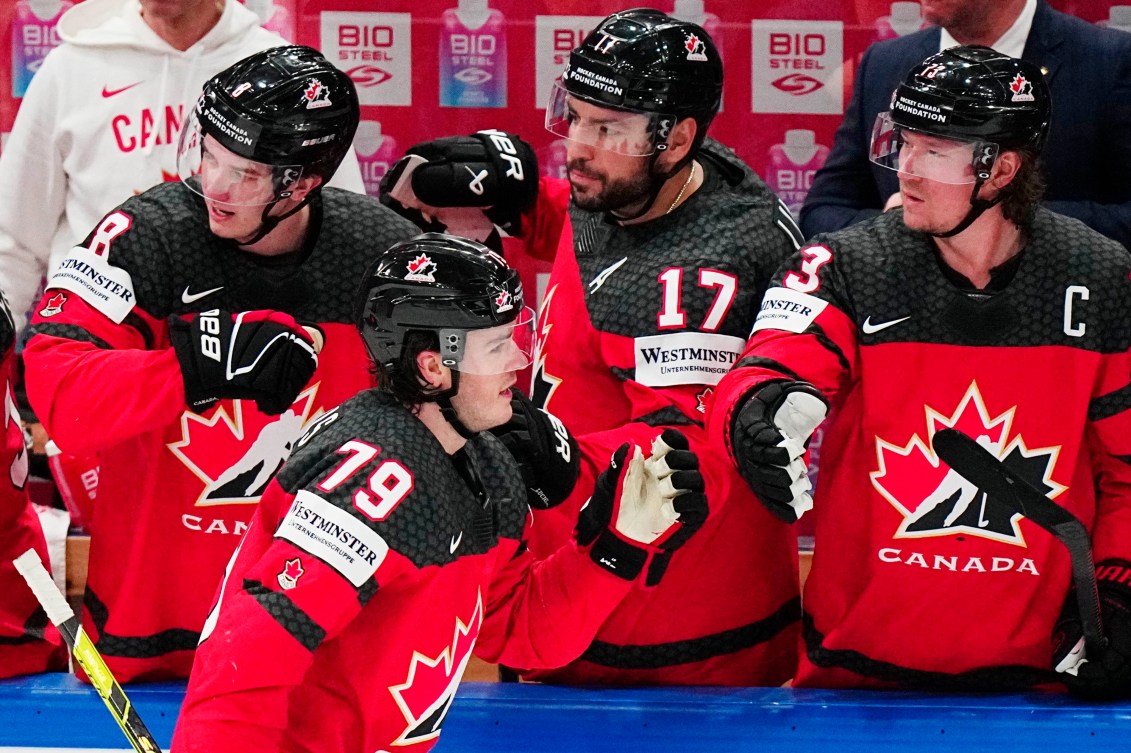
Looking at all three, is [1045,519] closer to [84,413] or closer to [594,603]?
[594,603]

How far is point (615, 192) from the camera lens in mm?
2990

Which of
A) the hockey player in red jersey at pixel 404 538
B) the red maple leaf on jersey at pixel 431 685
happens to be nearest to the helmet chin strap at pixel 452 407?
the hockey player in red jersey at pixel 404 538

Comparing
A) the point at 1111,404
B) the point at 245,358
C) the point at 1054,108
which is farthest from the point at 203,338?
the point at 1054,108

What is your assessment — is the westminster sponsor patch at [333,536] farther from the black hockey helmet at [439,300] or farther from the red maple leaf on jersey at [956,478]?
the red maple leaf on jersey at [956,478]

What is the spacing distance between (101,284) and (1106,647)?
1862mm

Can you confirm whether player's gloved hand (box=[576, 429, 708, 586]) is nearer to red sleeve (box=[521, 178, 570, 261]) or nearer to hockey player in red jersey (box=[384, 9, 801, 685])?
hockey player in red jersey (box=[384, 9, 801, 685])

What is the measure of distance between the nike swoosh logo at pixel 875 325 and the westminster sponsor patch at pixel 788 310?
0.08 metres

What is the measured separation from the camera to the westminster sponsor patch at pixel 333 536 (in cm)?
222

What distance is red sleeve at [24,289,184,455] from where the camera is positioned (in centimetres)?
266

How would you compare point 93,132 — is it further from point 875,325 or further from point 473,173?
point 875,325

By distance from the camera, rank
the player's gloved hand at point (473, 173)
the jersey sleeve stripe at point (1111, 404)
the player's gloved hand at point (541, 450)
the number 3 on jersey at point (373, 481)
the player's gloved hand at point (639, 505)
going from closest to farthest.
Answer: the number 3 on jersey at point (373, 481)
the player's gloved hand at point (639, 505)
the player's gloved hand at point (541, 450)
the jersey sleeve stripe at point (1111, 404)
the player's gloved hand at point (473, 173)

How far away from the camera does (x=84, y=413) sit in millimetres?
2688

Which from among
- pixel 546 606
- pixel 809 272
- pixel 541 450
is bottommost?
pixel 546 606

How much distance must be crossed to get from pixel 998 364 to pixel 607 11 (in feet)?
5.54
